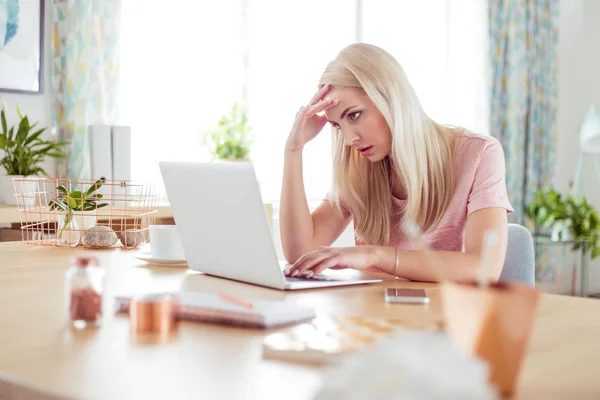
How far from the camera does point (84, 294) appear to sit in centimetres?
98

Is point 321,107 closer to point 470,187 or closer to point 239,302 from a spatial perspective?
point 470,187

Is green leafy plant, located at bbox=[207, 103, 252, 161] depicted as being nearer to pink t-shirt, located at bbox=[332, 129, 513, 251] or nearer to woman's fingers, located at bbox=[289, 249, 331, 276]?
pink t-shirt, located at bbox=[332, 129, 513, 251]

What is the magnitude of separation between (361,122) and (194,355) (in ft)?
3.64

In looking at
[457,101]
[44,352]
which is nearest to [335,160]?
[44,352]

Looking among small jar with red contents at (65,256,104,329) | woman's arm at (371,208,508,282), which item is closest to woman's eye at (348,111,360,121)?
woman's arm at (371,208,508,282)

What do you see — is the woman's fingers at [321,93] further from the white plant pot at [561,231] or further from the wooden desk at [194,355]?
the white plant pot at [561,231]

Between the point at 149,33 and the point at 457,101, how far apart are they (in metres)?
2.22

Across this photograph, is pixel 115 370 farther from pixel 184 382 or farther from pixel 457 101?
pixel 457 101

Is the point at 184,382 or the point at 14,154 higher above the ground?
the point at 14,154

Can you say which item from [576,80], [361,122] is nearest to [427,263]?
[361,122]

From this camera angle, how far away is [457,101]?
5.00 m

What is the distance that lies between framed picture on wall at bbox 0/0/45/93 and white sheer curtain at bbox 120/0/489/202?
1.30 ft

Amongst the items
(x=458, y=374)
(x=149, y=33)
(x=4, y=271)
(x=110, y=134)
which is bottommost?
(x=4, y=271)

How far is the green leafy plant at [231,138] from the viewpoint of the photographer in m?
3.78
